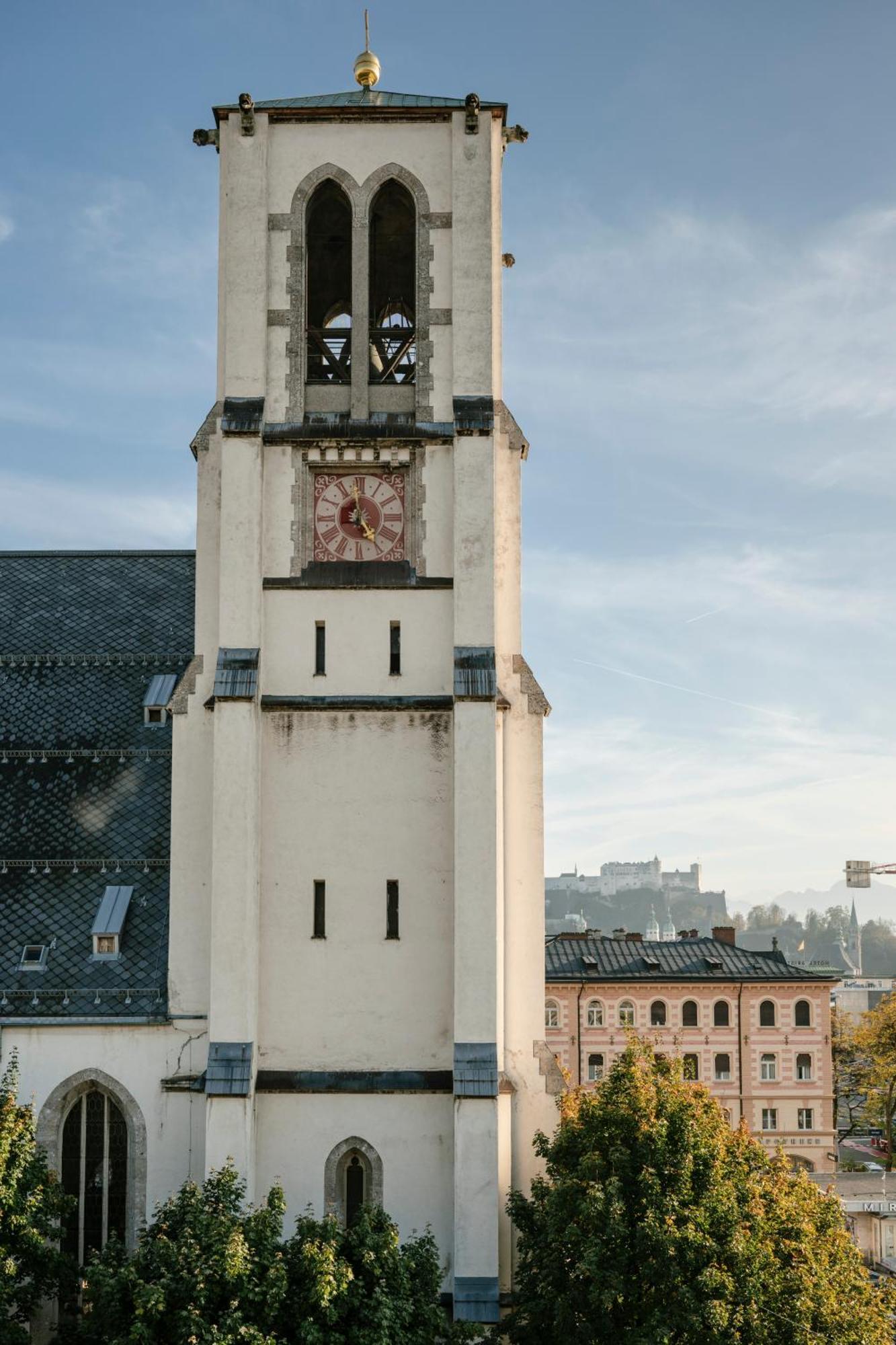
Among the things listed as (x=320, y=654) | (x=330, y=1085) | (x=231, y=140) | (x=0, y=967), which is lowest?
(x=330, y=1085)

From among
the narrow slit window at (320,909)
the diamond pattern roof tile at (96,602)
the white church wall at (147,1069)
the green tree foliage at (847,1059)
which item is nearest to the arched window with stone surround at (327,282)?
the diamond pattern roof tile at (96,602)

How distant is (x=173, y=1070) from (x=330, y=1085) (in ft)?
11.5

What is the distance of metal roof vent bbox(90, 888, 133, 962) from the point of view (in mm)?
33438

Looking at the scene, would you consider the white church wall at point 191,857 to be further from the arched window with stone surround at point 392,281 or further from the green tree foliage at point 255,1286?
the arched window with stone surround at point 392,281

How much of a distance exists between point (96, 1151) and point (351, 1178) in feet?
18.2

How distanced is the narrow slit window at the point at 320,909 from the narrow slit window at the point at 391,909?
134 cm

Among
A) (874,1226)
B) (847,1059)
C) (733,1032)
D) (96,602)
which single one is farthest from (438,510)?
(847,1059)

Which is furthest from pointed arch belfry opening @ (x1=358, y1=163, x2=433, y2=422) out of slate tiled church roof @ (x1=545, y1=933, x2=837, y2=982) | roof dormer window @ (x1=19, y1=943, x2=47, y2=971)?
slate tiled church roof @ (x1=545, y1=933, x2=837, y2=982)

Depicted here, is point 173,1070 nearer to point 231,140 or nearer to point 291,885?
point 291,885

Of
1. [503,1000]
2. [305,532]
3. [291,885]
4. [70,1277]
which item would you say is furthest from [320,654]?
[70,1277]

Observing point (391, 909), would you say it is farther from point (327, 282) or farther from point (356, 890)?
point (327, 282)

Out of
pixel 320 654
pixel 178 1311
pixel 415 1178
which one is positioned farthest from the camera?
pixel 320 654

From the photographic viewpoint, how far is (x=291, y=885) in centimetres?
3234

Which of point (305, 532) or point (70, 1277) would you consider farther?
point (305, 532)
